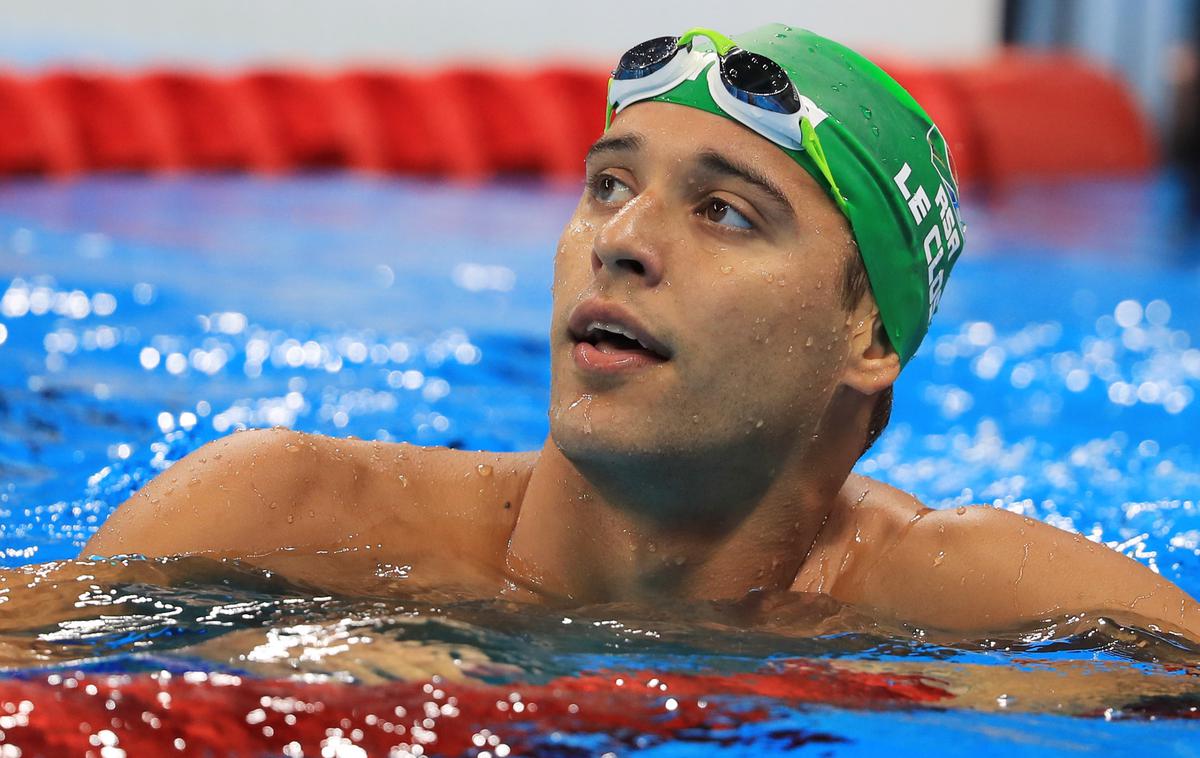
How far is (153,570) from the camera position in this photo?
7.22 feet

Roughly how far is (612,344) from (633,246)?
0.14m

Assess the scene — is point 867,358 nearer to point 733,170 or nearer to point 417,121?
point 733,170

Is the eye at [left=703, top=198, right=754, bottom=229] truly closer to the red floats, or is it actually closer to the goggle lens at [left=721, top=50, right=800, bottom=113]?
the goggle lens at [left=721, top=50, right=800, bottom=113]

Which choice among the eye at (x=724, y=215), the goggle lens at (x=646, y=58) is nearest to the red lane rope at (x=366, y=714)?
the eye at (x=724, y=215)

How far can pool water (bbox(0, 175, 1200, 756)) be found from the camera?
1.79 m

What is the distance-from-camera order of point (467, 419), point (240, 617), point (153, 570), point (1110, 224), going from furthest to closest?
point (1110, 224) → point (467, 419) → point (153, 570) → point (240, 617)

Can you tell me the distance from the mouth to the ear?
37 centimetres

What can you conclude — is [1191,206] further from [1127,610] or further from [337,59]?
[1127,610]

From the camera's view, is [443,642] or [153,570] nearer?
[443,642]

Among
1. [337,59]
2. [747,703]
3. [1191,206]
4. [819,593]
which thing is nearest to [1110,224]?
[1191,206]

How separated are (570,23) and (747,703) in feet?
33.5

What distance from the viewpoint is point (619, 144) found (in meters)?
2.26

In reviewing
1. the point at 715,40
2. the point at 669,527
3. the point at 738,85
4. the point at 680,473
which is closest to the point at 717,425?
the point at 680,473

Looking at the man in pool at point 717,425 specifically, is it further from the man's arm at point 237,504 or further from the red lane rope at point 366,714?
the red lane rope at point 366,714
